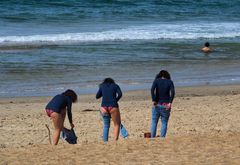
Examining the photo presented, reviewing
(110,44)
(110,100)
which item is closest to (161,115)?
(110,100)

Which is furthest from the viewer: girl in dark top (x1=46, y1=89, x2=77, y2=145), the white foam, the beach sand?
the white foam

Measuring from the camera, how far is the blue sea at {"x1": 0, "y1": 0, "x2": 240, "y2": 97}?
20.1 m

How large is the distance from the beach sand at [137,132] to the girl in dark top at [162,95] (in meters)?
0.48

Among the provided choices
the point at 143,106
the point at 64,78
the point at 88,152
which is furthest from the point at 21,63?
the point at 88,152

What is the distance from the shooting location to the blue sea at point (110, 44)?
20.1 meters

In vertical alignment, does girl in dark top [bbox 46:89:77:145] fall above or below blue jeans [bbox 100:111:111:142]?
above

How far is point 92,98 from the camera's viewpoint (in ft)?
56.8

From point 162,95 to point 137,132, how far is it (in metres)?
1.81

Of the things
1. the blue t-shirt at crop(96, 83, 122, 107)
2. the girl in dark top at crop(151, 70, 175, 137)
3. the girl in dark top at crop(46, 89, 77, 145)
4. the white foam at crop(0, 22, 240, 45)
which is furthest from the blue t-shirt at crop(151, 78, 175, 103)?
the white foam at crop(0, 22, 240, 45)

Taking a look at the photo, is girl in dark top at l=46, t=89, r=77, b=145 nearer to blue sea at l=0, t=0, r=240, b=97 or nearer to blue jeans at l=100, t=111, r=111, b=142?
blue jeans at l=100, t=111, r=111, b=142

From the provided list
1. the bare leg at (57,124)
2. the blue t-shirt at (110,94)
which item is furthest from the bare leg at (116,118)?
the bare leg at (57,124)

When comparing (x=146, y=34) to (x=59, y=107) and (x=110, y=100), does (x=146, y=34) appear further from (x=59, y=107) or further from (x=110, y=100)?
(x=59, y=107)

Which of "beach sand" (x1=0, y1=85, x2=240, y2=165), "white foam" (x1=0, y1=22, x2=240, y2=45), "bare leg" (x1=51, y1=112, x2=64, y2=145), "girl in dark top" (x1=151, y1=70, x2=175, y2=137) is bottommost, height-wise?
"beach sand" (x1=0, y1=85, x2=240, y2=165)

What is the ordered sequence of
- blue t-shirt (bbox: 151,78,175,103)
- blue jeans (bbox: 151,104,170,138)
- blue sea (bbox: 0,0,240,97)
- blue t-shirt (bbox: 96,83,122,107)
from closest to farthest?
1. blue t-shirt (bbox: 96,83,122,107)
2. blue t-shirt (bbox: 151,78,175,103)
3. blue jeans (bbox: 151,104,170,138)
4. blue sea (bbox: 0,0,240,97)
